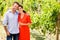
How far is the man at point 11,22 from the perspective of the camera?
5.39 meters

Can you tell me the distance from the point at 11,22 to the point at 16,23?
5.2 inches

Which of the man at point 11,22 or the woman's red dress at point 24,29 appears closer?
the man at point 11,22

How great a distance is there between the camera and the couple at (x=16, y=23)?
17.7ft

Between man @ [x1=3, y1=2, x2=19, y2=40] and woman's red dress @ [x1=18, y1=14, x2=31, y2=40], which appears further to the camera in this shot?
woman's red dress @ [x1=18, y1=14, x2=31, y2=40]

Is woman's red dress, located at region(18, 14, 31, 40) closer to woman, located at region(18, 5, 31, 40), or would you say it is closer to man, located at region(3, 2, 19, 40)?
woman, located at region(18, 5, 31, 40)

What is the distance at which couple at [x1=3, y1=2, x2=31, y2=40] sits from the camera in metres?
5.39

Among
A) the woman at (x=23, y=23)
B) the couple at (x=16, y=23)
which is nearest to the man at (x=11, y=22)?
the couple at (x=16, y=23)

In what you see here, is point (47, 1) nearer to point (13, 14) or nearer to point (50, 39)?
point (50, 39)

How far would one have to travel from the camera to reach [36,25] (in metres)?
8.02

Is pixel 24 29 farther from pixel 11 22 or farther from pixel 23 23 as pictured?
pixel 11 22

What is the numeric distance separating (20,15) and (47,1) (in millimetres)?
1786

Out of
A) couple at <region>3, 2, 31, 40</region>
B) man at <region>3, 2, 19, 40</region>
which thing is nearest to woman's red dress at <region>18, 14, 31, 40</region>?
couple at <region>3, 2, 31, 40</region>

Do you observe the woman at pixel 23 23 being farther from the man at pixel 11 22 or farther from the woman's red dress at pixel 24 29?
the man at pixel 11 22

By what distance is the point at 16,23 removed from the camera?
552 centimetres
